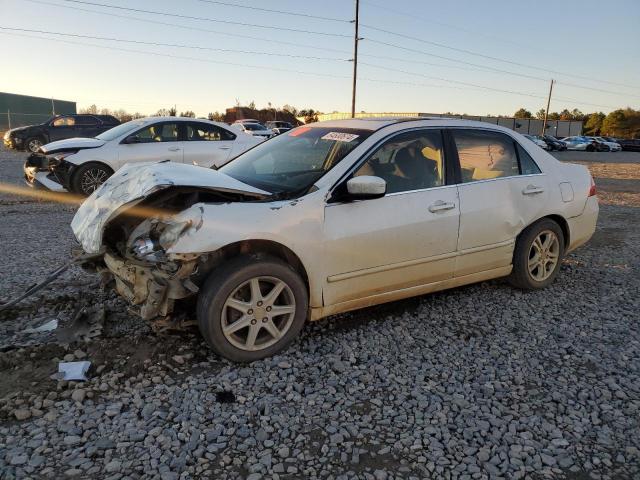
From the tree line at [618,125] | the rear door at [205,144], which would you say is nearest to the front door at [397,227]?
the rear door at [205,144]

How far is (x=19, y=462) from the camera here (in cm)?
236

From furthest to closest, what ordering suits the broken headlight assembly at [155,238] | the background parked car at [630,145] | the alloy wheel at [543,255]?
1. the background parked car at [630,145]
2. the alloy wheel at [543,255]
3. the broken headlight assembly at [155,238]

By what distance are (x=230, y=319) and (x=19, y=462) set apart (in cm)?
139

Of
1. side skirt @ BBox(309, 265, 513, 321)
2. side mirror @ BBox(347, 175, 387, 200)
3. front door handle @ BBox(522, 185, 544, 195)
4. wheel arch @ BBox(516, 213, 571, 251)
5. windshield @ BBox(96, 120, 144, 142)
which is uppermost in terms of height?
windshield @ BBox(96, 120, 144, 142)

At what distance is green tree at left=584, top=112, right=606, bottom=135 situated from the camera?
3216 inches

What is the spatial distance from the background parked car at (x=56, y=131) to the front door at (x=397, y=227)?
1846cm

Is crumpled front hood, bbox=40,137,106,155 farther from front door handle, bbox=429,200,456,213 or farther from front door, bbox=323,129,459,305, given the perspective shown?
front door handle, bbox=429,200,456,213

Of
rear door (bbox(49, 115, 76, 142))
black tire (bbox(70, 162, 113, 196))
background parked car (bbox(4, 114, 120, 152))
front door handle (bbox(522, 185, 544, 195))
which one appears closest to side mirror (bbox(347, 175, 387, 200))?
front door handle (bbox(522, 185, 544, 195))

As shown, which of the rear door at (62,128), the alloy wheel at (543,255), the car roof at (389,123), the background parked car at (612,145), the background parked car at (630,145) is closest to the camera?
the car roof at (389,123)

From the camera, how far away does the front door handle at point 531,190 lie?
460 centimetres

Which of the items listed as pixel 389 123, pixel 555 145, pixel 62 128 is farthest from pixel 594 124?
pixel 389 123

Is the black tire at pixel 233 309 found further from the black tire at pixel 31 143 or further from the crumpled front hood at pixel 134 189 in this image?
the black tire at pixel 31 143

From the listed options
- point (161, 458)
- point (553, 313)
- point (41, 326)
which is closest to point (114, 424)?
point (161, 458)

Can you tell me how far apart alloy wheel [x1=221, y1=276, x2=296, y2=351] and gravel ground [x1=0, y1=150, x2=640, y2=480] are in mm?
174
